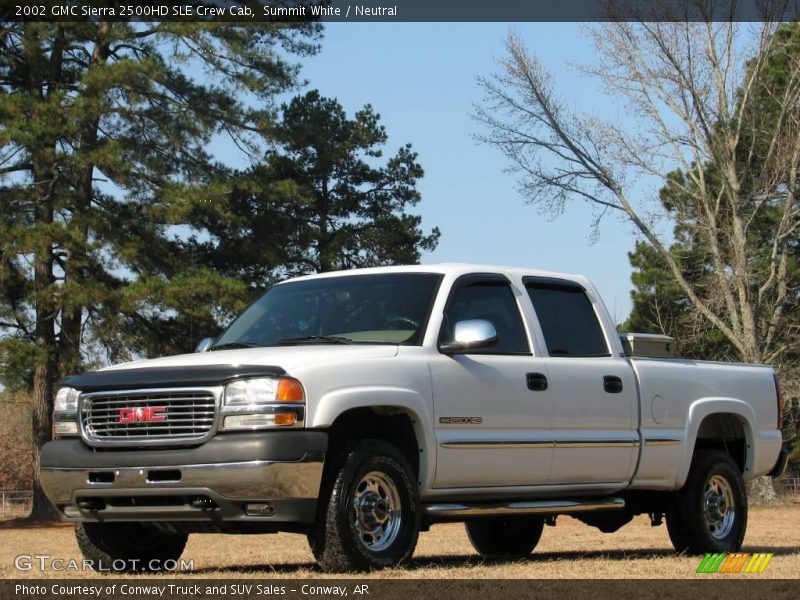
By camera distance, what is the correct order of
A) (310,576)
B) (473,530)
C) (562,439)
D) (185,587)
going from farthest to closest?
1. (473,530)
2. (562,439)
3. (310,576)
4. (185,587)

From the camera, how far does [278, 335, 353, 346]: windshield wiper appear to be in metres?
9.09

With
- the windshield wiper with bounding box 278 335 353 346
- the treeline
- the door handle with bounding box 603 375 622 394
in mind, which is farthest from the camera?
the treeline

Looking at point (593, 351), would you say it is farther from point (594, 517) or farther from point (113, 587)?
point (113, 587)

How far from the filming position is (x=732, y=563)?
10.1m

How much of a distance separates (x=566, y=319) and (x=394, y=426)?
6.92 feet

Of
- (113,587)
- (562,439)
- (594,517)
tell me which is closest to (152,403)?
(113,587)

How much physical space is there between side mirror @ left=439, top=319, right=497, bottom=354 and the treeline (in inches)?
898

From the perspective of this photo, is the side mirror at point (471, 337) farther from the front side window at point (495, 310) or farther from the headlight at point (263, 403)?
the headlight at point (263, 403)

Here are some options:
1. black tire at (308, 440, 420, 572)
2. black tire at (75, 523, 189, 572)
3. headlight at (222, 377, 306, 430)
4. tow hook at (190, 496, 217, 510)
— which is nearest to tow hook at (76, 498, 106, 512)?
black tire at (75, 523, 189, 572)

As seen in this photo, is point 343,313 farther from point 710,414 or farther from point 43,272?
point 43,272

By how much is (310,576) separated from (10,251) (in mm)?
24645

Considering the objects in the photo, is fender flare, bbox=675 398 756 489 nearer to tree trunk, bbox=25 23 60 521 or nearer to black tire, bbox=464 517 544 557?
black tire, bbox=464 517 544 557

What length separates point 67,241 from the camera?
31.6 m

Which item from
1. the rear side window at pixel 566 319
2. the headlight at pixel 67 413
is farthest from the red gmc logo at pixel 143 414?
the rear side window at pixel 566 319
